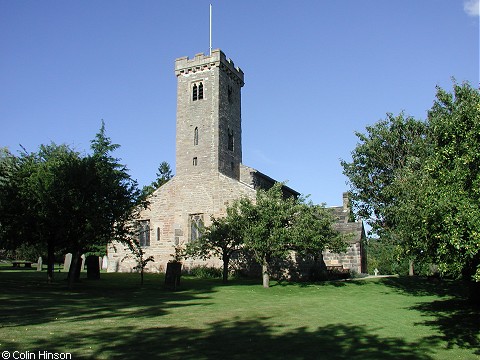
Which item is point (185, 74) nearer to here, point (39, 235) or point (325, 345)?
point (39, 235)

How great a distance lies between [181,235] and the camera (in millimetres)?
37000

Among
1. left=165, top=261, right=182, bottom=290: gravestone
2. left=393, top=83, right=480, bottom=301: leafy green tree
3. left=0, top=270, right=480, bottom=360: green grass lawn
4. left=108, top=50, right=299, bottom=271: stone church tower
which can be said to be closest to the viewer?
left=0, top=270, right=480, bottom=360: green grass lawn

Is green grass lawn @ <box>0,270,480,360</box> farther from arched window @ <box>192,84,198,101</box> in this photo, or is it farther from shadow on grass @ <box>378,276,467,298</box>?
arched window @ <box>192,84,198,101</box>

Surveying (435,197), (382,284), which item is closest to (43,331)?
(435,197)

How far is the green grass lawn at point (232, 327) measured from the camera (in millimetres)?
8500

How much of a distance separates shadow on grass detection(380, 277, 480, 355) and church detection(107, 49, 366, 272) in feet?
50.8

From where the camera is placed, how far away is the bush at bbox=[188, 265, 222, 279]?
3344 centimetres

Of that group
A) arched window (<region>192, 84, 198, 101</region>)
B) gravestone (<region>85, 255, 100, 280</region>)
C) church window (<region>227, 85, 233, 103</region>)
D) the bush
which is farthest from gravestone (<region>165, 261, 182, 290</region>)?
church window (<region>227, 85, 233, 103</region>)

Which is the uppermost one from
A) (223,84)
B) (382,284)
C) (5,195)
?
(223,84)

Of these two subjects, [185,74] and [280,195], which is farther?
[185,74]

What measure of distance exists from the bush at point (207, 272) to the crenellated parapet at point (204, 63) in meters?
18.1

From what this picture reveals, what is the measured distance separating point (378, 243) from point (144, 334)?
25166mm

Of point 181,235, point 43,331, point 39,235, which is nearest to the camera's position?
point 43,331

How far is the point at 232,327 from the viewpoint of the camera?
37.2 ft
